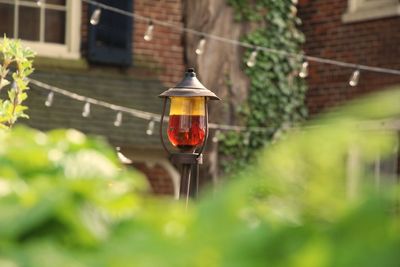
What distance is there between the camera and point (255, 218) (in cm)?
112

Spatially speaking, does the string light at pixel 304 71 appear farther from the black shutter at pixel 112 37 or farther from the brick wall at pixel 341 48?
the black shutter at pixel 112 37

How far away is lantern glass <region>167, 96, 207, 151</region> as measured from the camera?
24.9 ft

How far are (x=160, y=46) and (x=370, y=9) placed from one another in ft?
8.14

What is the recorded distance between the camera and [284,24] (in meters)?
13.4

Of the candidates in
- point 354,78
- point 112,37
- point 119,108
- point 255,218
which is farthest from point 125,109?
point 255,218

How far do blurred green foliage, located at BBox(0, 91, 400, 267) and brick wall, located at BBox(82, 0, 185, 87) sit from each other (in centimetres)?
1196

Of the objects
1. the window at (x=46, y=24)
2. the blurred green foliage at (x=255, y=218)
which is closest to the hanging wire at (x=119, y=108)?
the window at (x=46, y=24)

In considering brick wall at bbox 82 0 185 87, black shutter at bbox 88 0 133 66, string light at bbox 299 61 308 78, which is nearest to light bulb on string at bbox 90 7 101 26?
black shutter at bbox 88 0 133 66

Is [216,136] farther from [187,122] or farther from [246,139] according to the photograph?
[187,122]

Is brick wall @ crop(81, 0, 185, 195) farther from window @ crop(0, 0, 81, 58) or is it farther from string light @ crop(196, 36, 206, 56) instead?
window @ crop(0, 0, 81, 58)

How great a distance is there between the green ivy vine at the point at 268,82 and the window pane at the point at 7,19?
2418mm

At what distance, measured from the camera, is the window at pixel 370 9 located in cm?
1291

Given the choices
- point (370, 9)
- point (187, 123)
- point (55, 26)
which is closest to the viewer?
point (187, 123)

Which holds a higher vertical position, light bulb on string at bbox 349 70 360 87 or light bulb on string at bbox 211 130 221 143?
light bulb on string at bbox 349 70 360 87
